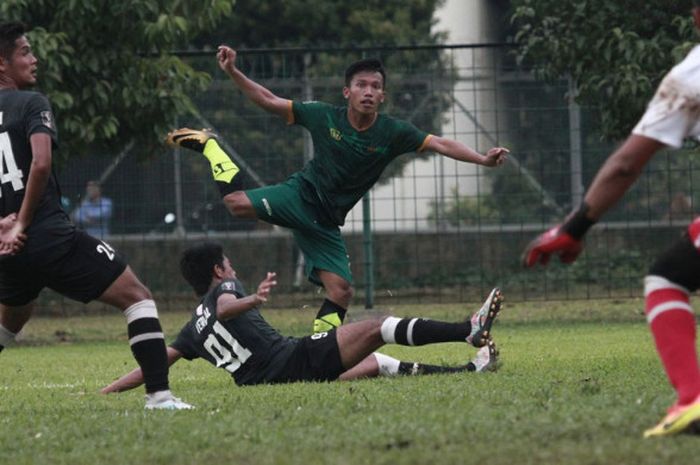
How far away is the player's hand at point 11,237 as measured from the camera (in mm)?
7480

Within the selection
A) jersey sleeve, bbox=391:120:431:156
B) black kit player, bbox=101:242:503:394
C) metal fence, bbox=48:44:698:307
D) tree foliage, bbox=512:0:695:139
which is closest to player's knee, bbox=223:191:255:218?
jersey sleeve, bbox=391:120:431:156

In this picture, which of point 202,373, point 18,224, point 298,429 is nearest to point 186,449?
point 298,429

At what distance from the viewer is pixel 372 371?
10.1 m

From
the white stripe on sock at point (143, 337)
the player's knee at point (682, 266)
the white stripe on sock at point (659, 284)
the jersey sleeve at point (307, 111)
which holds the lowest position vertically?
the white stripe on sock at point (143, 337)

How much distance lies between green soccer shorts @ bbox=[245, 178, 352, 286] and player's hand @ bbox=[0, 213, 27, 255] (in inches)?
142

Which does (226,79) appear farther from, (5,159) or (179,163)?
(5,159)

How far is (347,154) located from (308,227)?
0.59 meters

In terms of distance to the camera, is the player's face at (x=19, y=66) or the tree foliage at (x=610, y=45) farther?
the tree foliage at (x=610, y=45)

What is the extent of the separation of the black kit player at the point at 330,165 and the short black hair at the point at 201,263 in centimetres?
97

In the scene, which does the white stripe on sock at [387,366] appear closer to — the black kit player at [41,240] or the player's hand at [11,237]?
the black kit player at [41,240]

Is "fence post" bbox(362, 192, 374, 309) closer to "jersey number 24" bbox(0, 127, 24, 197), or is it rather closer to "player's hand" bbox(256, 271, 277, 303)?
"player's hand" bbox(256, 271, 277, 303)

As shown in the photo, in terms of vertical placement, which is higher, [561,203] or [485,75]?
[485,75]

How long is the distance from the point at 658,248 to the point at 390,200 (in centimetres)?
313

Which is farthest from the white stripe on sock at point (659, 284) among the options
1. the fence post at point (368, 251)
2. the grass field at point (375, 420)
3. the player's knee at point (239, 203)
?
the fence post at point (368, 251)
